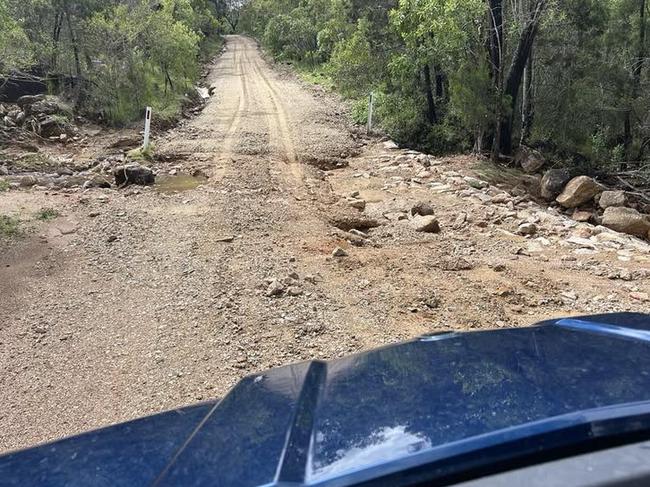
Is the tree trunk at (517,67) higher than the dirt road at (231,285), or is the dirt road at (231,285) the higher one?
the tree trunk at (517,67)

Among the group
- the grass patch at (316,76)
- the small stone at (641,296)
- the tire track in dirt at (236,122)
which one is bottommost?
the small stone at (641,296)

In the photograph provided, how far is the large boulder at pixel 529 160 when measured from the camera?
1396 centimetres

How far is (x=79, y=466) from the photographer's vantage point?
5.31 ft

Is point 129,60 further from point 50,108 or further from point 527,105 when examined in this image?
point 527,105

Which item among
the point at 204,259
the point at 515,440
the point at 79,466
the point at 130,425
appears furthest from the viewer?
the point at 204,259

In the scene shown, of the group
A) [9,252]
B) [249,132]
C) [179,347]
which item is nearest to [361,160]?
[249,132]

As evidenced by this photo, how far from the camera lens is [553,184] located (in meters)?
12.1

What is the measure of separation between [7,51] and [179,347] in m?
11.6

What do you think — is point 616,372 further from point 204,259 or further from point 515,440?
point 204,259

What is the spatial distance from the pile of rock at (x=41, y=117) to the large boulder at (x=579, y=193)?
1262 centimetres

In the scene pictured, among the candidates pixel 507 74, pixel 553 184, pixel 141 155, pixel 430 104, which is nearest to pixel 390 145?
pixel 430 104

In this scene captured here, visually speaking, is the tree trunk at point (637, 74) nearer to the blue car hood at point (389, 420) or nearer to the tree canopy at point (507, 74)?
the tree canopy at point (507, 74)

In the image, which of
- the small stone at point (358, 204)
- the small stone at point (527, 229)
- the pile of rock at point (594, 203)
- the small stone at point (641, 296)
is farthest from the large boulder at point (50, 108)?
the small stone at point (641, 296)

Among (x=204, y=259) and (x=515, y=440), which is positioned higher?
(x=515, y=440)
